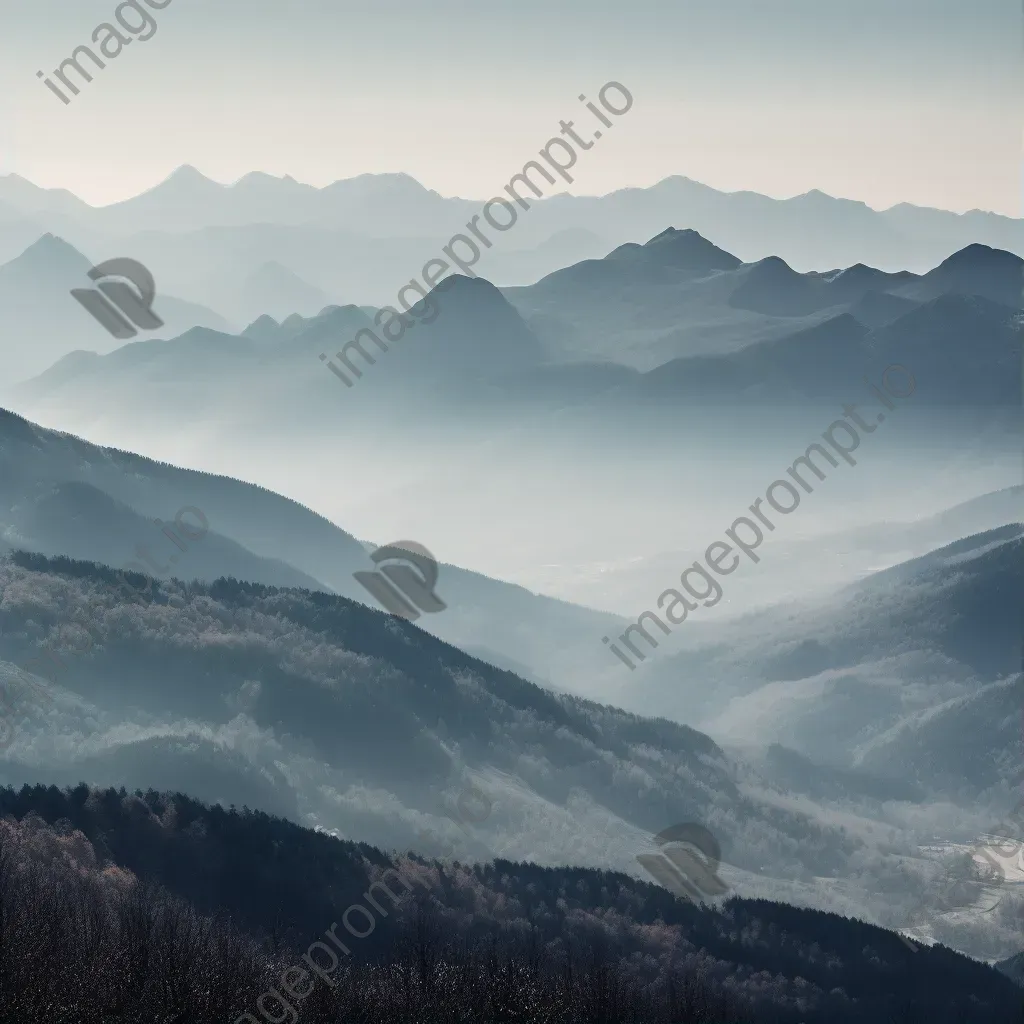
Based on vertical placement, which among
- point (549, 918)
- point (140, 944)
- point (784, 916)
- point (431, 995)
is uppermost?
point (784, 916)

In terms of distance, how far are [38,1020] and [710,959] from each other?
109m

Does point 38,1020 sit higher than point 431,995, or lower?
lower

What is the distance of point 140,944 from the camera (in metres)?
78.1

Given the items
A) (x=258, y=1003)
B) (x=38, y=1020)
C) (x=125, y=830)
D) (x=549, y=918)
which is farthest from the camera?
(x=549, y=918)

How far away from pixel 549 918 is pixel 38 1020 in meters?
108

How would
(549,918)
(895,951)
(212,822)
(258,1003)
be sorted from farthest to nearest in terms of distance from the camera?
1. (895,951)
2. (549,918)
3. (212,822)
4. (258,1003)

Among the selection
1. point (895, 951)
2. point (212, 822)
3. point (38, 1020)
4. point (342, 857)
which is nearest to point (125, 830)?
point (212, 822)

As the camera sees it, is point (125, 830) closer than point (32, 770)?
Yes

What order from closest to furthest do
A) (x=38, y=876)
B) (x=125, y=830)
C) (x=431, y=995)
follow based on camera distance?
(x=431, y=995), (x=38, y=876), (x=125, y=830)

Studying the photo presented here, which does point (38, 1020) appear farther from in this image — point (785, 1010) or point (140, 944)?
point (785, 1010)

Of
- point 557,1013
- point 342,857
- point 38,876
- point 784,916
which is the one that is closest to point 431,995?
point 557,1013

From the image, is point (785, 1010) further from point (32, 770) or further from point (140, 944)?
point (32, 770)

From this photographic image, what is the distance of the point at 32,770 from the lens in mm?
192000

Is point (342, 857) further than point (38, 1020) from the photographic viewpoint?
Yes
